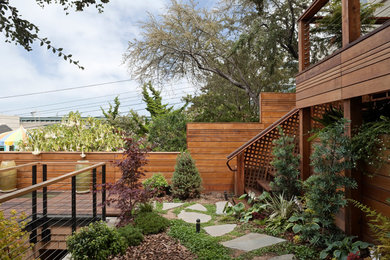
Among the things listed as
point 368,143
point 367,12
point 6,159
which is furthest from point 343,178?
point 6,159

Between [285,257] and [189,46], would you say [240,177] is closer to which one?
[285,257]

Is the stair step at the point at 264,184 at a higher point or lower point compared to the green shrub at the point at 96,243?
higher

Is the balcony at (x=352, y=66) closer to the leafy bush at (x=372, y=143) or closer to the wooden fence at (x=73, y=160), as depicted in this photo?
the leafy bush at (x=372, y=143)

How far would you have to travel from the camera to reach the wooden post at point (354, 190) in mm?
2820

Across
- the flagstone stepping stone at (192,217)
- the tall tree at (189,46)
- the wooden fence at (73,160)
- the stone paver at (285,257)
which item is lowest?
the flagstone stepping stone at (192,217)

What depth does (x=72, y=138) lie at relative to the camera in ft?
22.3

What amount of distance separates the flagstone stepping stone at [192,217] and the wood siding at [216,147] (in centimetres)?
168

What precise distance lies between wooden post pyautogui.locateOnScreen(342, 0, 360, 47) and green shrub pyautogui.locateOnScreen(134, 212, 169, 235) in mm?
3358

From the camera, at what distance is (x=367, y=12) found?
486 centimetres

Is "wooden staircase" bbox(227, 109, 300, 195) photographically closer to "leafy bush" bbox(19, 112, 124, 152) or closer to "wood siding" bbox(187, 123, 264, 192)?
"wood siding" bbox(187, 123, 264, 192)

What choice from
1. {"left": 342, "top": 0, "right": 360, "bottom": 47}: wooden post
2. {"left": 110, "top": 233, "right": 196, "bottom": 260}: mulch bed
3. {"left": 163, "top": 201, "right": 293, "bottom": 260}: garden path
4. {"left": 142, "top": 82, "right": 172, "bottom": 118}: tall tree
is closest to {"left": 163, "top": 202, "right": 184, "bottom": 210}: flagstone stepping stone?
{"left": 163, "top": 201, "right": 293, "bottom": 260}: garden path

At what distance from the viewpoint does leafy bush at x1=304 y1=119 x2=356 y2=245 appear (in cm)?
276

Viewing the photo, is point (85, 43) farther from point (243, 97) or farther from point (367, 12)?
point (243, 97)

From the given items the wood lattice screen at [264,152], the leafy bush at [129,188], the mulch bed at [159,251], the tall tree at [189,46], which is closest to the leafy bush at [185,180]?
the wood lattice screen at [264,152]
